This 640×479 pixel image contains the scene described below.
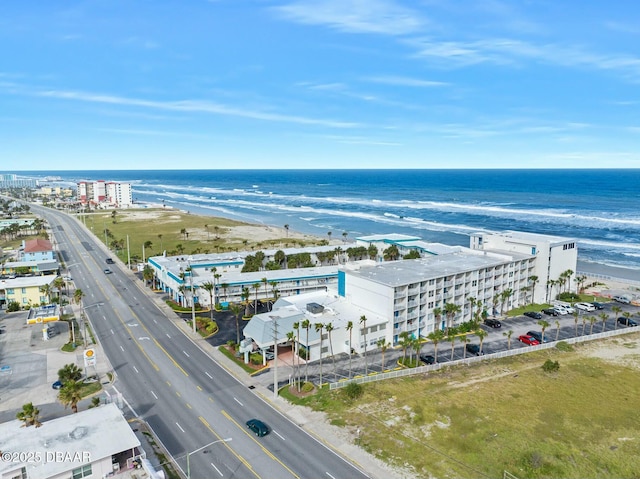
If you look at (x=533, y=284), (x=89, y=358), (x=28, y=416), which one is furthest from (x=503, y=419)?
(x=89, y=358)

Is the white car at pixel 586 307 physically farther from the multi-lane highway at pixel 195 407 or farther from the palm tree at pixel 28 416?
the palm tree at pixel 28 416

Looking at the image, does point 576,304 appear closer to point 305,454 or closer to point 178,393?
point 305,454

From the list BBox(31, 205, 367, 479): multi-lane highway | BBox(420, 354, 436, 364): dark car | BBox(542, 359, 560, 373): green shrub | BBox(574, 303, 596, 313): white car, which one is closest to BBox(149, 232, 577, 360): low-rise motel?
BBox(420, 354, 436, 364): dark car

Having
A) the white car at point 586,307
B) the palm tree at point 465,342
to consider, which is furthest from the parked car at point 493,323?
the white car at point 586,307

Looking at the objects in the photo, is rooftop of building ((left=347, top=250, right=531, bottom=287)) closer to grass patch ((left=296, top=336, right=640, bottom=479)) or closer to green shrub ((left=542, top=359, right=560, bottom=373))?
grass patch ((left=296, top=336, right=640, bottom=479))

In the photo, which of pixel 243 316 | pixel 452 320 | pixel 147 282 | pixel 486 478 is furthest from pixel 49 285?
pixel 486 478

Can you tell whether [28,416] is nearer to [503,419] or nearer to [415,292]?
[503,419]
